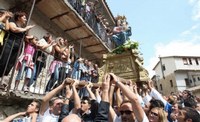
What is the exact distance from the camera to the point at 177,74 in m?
36.4

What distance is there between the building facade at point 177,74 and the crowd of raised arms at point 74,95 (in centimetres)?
3125

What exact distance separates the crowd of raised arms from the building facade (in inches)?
1230

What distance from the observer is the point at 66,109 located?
3254 millimetres

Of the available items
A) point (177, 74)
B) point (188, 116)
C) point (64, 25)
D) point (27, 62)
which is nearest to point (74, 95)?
point (188, 116)

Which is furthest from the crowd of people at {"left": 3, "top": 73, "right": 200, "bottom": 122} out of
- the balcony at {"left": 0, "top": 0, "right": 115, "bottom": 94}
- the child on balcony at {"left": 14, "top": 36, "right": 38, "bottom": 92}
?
the balcony at {"left": 0, "top": 0, "right": 115, "bottom": 94}

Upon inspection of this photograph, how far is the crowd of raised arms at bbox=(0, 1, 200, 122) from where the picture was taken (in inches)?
90.3

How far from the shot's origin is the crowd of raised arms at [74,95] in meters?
2.29

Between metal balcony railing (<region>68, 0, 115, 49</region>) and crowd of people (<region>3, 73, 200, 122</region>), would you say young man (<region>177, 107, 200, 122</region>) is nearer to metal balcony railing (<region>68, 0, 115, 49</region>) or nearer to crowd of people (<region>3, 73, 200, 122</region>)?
crowd of people (<region>3, 73, 200, 122</region>)

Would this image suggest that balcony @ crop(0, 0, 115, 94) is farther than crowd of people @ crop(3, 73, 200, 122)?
Yes

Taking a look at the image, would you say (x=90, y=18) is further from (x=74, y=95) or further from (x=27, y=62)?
(x=74, y=95)

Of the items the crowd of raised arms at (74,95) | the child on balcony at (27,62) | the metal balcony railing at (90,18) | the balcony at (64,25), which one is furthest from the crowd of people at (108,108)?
the metal balcony railing at (90,18)

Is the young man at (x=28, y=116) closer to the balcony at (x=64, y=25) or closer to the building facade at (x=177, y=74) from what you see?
the balcony at (x=64, y=25)

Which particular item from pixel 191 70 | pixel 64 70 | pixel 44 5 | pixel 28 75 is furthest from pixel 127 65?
pixel 191 70

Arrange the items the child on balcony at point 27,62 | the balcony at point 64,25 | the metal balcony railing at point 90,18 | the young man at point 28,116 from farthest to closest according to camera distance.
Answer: the metal balcony railing at point 90,18 → the balcony at point 64,25 → the child on balcony at point 27,62 → the young man at point 28,116
